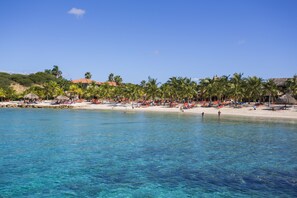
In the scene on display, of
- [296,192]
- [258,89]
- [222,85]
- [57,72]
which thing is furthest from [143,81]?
[296,192]

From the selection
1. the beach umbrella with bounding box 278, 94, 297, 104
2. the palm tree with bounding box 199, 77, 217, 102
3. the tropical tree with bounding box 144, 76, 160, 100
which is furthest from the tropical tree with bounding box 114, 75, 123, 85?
the beach umbrella with bounding box 278, 94, 297, 104

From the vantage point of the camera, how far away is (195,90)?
80000mm

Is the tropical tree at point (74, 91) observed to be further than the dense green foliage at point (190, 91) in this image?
Yes

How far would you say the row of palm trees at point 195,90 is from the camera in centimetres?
6675

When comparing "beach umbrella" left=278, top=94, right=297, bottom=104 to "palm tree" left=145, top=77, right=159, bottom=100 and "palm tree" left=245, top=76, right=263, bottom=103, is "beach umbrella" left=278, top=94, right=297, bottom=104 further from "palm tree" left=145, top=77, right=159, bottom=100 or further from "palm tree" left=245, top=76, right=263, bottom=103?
"palm tree" left=145, top=77, right=159, bottom=100

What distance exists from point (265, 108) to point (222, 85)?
548 inches

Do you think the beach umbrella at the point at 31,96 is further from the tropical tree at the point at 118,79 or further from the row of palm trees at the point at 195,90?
the tropical tree at the point at 118,79

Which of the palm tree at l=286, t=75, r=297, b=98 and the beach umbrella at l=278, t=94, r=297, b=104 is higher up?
the palm tree at l=286, t=75, r=297, b=98

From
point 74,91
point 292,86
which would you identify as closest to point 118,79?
point 74,91

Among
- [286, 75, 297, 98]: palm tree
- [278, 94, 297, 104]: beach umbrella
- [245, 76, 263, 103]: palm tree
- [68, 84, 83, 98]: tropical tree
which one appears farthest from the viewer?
[68, 84, 83, 98]: tropical tree

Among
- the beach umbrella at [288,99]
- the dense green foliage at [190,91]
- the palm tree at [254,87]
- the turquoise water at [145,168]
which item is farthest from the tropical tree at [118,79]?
the turquoise water at [145,168]

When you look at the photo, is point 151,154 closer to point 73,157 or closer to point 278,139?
point 73,157

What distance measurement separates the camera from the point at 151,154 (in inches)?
778

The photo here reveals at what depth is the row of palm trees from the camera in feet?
219
